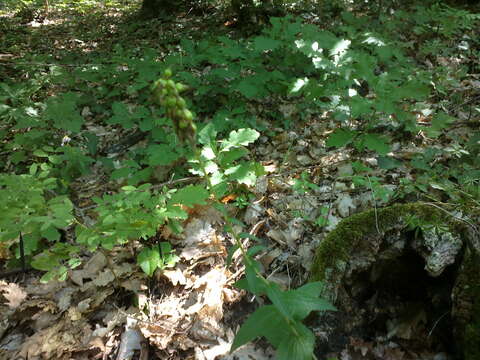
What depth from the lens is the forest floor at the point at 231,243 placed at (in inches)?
87.6

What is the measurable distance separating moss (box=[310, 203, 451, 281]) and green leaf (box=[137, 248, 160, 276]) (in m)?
1.06

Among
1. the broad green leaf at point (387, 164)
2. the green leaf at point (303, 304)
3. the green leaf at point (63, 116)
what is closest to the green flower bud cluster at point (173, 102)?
the green leaf at point (303, 304)

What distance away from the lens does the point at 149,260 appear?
245cm

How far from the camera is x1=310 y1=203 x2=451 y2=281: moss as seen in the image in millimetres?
2102

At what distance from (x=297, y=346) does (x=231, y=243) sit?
1.47 metres

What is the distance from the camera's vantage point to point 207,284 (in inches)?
100

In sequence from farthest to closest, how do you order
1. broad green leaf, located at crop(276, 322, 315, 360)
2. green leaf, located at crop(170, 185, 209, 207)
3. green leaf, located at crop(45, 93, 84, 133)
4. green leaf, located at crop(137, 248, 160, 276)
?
green leaf, located at crop(45, 93, 84, 133) → green leaf, located at crop(137, 248, 160, 276) → green leaf, located at crop(170, 185, 209, 207) → broad green leaf, located at crop(276, 322, 315, 360)

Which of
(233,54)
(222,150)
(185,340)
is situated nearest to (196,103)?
(233,54)

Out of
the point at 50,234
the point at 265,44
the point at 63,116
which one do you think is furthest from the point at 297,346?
the point at 63,116

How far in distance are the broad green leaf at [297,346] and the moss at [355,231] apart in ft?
2.12

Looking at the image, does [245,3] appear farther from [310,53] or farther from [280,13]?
[310,53]

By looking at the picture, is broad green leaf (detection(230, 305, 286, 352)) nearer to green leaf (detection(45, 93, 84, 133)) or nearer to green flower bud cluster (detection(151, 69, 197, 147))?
green flower bud cluster (detection(151, 69, 197, 147))

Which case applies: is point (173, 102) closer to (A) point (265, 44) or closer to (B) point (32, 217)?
(B) point (32, 217)

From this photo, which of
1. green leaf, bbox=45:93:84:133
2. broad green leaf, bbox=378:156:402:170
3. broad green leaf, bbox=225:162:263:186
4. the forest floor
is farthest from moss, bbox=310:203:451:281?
green leaf, bbox=45:93:84:133
